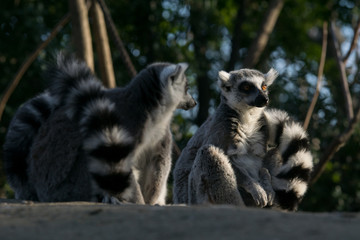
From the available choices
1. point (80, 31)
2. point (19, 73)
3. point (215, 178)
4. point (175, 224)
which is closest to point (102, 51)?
point (80, 31)

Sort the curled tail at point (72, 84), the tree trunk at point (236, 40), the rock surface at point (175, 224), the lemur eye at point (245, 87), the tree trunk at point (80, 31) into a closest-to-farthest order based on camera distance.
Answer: the rock surface at point (175, 224) < the curled tail at point (72, 84) < the lemur eye at point (245, 87) < the tree trunk at point (80, 31) < the tree trunk at point (236, 40)

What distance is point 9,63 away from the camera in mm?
11703

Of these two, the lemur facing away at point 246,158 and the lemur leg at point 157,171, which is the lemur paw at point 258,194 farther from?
the lemur leg at point 157,171

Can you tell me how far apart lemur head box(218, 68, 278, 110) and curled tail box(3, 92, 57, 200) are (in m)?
1.98

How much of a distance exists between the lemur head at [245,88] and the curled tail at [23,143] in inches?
78.0

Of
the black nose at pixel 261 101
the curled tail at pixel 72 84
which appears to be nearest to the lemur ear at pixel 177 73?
the curled tail at pixel 72 84

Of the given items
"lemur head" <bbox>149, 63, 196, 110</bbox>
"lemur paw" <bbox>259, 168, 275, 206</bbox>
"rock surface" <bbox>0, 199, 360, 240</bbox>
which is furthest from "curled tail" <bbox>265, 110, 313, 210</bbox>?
"rock surface" <bbox>0, 199, 360, 240</bbox>

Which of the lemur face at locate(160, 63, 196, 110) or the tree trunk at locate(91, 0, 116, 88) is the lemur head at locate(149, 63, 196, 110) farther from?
the tree trunk at locate(91, 0, 116, 88)

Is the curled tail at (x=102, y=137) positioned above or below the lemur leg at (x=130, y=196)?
above

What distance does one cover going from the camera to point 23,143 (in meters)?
6.62

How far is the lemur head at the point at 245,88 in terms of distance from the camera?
6047 mm

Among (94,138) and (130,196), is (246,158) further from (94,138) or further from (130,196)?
(94,138)

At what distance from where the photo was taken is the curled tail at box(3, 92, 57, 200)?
21.7 ft

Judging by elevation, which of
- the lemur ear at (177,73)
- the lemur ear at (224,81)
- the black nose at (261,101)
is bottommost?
the black nose at (261,101)
